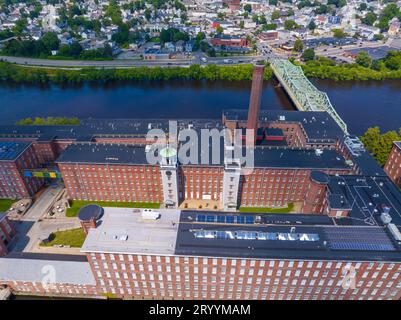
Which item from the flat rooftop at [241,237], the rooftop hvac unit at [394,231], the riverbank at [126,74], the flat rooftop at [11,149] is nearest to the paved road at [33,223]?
the flat rooftop at [11,149]

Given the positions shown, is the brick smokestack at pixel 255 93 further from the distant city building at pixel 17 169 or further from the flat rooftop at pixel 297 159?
the distant city building at pixel 17 169

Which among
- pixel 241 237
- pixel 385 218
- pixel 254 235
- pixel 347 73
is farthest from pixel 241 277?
pixel 347 73

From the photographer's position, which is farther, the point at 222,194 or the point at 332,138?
the point at 332,138

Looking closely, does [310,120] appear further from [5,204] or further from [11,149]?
[5,204]

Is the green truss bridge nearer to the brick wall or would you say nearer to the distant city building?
the brick wall

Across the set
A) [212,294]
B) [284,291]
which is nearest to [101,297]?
[212,294]

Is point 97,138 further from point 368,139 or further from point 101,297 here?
point 368,139
